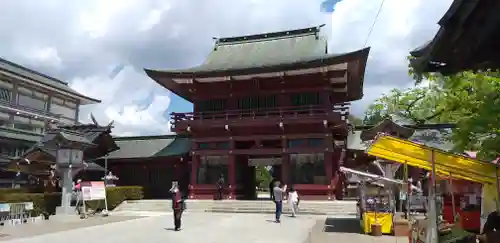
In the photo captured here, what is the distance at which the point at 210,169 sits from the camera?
29.3 m

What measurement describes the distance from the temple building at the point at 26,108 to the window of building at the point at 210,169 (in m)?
12.8

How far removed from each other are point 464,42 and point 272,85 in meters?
25.2

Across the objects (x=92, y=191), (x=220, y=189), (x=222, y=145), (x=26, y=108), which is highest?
(x=26, y=108)

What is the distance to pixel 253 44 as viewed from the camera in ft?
113

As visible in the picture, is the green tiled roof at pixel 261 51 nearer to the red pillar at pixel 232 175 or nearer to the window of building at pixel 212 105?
the window of building at pixel 212 105

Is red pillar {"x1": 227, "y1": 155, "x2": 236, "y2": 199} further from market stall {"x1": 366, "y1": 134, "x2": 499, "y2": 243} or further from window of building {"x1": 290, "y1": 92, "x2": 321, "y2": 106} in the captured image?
market stall {"x1": 366, "y1": 134, "x2": 499, "y2": 243}

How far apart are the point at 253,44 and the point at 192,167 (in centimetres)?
1144

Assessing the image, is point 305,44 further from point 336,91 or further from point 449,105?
point 449,105

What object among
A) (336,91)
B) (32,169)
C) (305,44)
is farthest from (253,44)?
(32,169)

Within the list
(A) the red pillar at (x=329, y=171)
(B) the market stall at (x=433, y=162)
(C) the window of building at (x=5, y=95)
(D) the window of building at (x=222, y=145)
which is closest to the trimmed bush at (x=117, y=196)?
(D) the window of building at (x=222, y=145)

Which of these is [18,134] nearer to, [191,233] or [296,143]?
[296,143]

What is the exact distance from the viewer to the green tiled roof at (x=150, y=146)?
33094 mm

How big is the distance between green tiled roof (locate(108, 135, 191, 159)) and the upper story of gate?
3774mm

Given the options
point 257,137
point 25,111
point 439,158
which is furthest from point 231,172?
point 439,158
